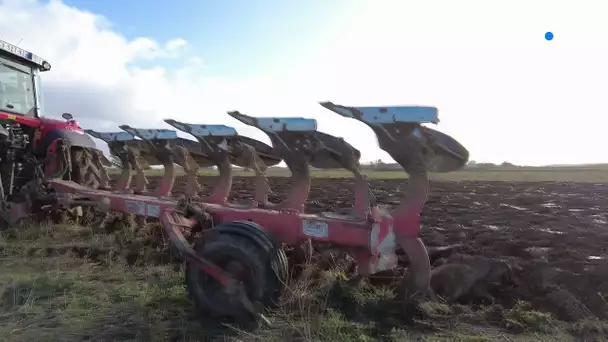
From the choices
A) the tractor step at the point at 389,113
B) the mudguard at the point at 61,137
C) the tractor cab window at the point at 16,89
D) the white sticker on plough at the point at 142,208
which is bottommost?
the white sticker on plough at the point at 142,208

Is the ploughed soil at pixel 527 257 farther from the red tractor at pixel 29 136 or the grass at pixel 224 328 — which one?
the red tractor at pixel 29 136

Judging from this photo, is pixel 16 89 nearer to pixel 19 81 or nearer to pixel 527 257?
pixel 19 81

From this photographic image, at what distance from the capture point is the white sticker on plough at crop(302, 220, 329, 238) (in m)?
3.59

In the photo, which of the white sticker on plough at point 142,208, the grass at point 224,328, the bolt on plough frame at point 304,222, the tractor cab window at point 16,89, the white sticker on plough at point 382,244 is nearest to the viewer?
the grass at point 224,328

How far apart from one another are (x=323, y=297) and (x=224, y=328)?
30.1 inches

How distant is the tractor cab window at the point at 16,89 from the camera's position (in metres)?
6.53

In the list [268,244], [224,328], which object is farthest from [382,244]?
[224,328]

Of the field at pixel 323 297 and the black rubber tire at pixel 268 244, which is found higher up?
the black rubber tire at pixel 268 244

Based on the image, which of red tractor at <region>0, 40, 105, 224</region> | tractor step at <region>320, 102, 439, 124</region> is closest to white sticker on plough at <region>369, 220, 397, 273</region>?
tractor step at <region>320, 102, 439, 124</region>

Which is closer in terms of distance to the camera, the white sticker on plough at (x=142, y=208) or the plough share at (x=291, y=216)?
the plough share at (x=291, y=216)

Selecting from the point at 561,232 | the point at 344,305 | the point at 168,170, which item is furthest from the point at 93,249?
the point at 561,232

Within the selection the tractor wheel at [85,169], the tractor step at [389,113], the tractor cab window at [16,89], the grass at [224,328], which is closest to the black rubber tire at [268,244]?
the grass at [224,328]

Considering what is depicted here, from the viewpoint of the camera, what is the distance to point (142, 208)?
15.4 feet

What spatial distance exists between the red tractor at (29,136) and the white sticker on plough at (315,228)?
4.20 metres
